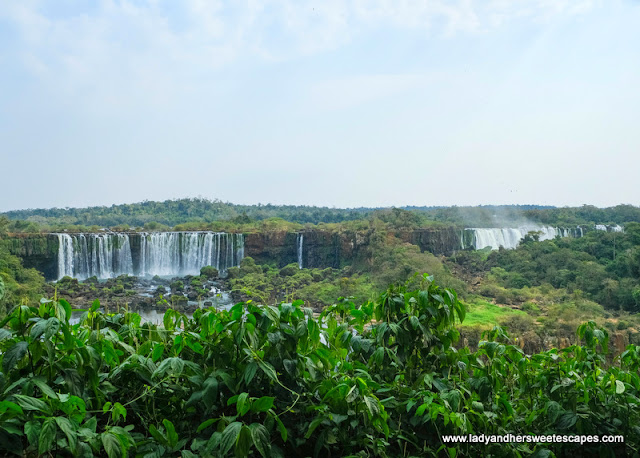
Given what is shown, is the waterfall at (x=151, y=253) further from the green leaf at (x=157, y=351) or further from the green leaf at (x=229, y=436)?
the green leaf at (x=229, y=436)

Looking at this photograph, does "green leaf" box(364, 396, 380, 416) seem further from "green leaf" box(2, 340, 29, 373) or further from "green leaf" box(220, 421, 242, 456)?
"green leaf" box(2, 340, 29, 373)

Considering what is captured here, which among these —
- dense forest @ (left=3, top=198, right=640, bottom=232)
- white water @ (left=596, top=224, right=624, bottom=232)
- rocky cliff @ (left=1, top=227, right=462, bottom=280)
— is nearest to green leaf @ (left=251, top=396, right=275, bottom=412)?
rocky cliff @ (left=1, top=227, right=462, bottom=280)

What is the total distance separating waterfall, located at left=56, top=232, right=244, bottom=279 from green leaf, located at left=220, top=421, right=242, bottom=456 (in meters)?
9.87

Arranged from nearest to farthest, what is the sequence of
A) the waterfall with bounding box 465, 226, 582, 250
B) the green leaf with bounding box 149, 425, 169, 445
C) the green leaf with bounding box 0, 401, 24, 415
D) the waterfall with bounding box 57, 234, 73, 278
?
the green leaf with bounding box 0, 401, 24, 415
the green leaf with bounding box 149, 425, 169, 445
the waterfall with bounding box 57, 234, 73, 278
the waterfall with bounding box 465, 226, 582, 250

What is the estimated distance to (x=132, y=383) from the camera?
0.76 meters

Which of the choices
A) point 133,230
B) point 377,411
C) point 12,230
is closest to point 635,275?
point 377,411

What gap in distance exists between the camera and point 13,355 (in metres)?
0.59

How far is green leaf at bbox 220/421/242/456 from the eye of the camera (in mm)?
559

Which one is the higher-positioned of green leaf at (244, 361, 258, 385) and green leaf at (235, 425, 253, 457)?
green leaf at (244, 361, 258, 385)

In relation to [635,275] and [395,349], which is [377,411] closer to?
[395,349]

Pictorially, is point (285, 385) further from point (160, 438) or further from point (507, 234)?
point (507, 234)

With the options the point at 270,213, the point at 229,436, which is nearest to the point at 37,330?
the point at 229,436

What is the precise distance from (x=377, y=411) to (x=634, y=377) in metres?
0.57

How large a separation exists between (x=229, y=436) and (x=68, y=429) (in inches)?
7.2
